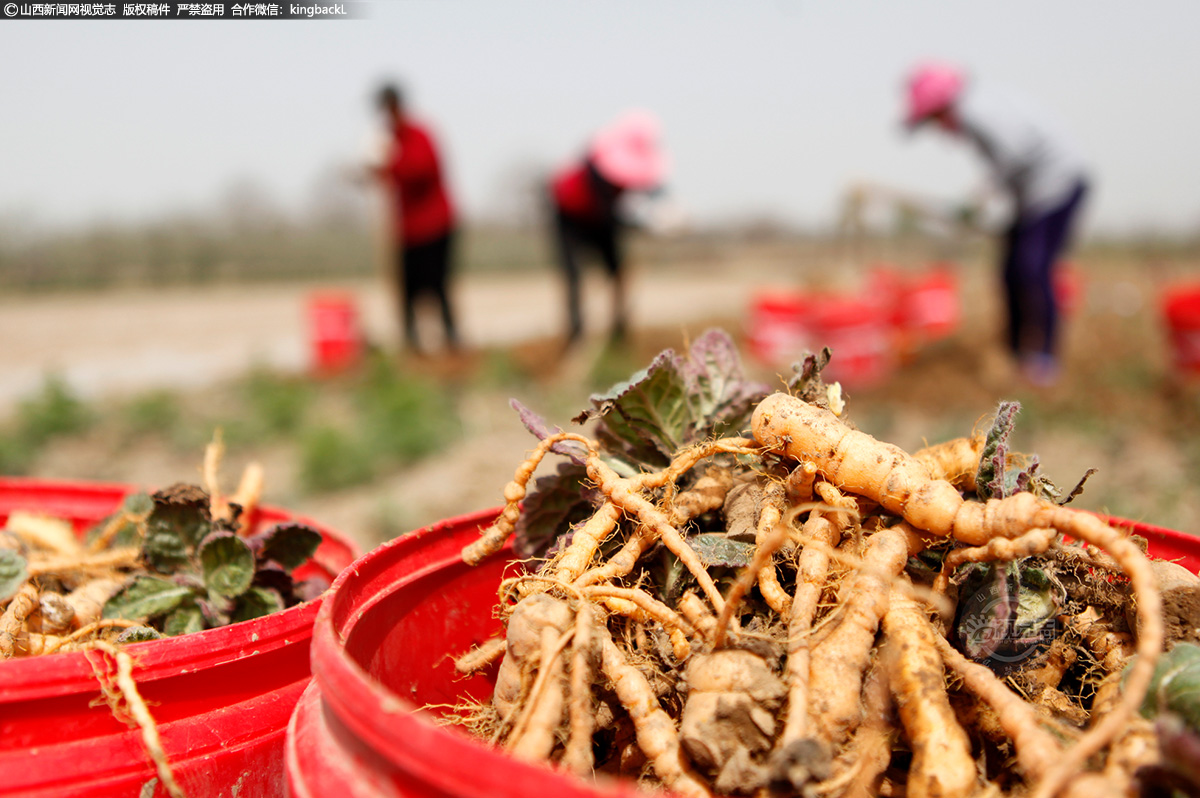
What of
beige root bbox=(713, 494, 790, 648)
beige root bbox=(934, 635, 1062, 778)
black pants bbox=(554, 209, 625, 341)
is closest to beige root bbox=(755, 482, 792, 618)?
beige root bbox=(713, 494, 790, 648)

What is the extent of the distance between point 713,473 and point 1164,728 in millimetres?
869

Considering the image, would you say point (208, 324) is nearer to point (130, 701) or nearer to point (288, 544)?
point (288, 544)

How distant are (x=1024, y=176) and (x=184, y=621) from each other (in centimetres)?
674

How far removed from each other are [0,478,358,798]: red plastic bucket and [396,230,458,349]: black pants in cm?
750

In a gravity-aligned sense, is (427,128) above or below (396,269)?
above

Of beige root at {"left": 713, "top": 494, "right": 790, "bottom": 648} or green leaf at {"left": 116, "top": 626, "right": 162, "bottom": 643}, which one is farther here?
green leaf at {"left": 116, "top": 626, "right": 162, "bottom": 643}

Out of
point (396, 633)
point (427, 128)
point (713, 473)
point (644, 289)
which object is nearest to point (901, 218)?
point (427, 128)

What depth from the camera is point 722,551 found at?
1355mm

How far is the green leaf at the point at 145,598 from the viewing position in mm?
1542

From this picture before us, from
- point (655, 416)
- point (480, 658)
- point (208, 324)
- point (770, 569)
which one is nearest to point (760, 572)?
point (770, 569)

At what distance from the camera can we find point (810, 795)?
94 centimetres

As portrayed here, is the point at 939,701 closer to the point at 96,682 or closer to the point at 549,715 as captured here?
the point at 549,715

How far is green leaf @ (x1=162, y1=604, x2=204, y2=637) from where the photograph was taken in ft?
5.14

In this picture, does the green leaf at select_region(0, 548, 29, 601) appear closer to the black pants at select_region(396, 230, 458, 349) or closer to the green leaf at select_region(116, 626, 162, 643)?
the green leaf at select_region(116, 626, 162, 643)
